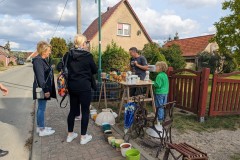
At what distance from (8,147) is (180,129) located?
12.3 feet

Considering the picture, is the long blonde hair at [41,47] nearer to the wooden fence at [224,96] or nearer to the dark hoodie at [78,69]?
the dark hoodie at [78,69]

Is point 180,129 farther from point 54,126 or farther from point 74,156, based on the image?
point 54,126

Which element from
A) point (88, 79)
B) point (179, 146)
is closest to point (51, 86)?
point (88, 79)

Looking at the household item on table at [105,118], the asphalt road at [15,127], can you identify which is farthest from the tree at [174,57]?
the household item on table at [105,118]

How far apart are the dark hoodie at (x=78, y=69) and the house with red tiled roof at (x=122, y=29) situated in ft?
54.8

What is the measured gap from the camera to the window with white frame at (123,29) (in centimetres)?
2097

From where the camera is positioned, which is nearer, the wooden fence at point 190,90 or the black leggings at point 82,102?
the black leggings at point 82,102

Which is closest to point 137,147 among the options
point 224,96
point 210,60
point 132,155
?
point 132,155

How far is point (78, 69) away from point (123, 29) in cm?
1854

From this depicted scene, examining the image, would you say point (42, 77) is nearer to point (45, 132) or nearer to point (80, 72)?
point (80, 72)

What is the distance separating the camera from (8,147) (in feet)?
12.4

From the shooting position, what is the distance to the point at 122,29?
21.2m

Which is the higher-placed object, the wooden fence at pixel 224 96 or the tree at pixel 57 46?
the tree at pixel 57 46

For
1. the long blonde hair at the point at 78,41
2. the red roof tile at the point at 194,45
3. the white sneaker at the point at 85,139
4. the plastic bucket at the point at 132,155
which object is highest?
the red roof tile at the point at 194,45
